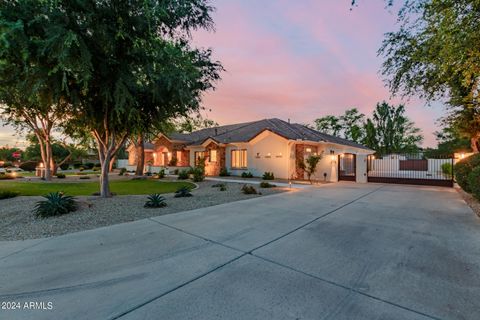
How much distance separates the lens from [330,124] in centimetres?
4253

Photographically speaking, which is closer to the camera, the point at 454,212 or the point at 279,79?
the point at 454,212

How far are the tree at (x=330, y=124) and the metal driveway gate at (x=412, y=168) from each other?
16736mm

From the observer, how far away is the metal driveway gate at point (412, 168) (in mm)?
15406

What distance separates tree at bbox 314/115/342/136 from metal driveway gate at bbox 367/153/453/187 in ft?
54.9

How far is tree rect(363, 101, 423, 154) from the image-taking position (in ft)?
116

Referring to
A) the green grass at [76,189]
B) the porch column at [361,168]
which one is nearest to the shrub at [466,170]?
the porch column at [361,168]

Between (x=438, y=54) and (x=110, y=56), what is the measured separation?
1029 centimetres

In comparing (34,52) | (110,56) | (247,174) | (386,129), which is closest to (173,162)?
(247,174)

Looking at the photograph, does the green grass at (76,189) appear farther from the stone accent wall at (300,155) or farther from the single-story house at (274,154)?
the stone accent wall at (300,155)

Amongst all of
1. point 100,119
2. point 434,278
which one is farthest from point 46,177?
point 434,278

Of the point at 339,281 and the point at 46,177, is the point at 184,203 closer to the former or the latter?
the point at 339,281

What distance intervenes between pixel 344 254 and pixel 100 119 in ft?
33.1

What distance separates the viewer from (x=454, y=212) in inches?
278

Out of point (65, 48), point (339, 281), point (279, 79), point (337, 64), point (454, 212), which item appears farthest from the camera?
point (279, 79)
